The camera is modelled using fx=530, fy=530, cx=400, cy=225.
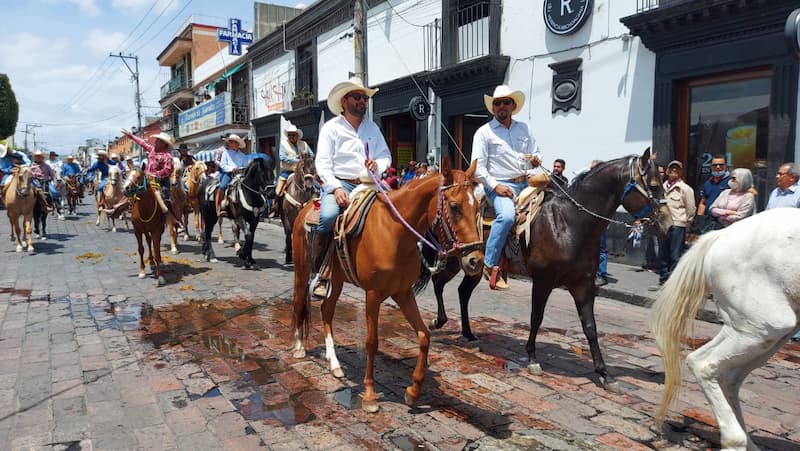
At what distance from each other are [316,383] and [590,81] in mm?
8687

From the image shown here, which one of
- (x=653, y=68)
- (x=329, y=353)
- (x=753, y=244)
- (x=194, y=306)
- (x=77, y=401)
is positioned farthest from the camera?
(x=653, y=68)

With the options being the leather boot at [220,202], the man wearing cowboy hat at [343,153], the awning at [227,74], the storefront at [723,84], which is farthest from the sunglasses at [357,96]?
the awning at [227,74]

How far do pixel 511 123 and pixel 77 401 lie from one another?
4.70 metres

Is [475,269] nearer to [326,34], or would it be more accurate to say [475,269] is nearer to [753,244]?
Answer: [753,244]

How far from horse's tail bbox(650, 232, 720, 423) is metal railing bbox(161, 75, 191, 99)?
39504 millimetres

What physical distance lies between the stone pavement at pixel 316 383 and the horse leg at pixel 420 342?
149 mm

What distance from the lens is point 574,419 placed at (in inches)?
152

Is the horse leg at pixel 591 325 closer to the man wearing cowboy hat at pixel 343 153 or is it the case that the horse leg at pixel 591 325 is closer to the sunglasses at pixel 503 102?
the sunglasses at pixel 503 102

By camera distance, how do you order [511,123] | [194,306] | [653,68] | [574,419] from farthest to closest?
[653,68]
[194,306]
[511,123]
[574,419]

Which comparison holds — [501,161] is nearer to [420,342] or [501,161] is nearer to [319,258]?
[319,258]

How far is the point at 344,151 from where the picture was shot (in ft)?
15.6

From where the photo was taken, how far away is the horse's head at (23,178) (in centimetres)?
1179

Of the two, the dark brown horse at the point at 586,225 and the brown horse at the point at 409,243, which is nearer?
the brown horse at the point at 409,243

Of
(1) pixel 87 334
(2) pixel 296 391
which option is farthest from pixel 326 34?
(2) pixel 296 391
